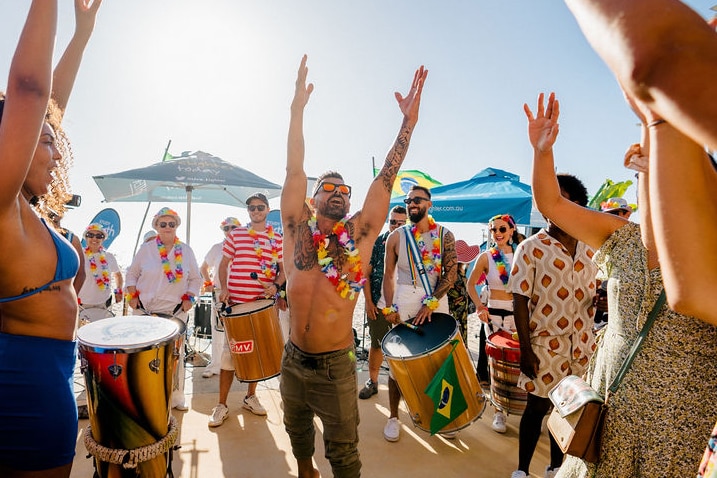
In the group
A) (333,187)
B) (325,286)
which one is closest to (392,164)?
(333,187)

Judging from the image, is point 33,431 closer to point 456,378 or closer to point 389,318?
point 456,378

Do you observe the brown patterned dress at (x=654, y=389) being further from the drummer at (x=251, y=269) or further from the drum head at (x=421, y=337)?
the drummer at (x=251, y=269)

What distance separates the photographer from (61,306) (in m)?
1.69

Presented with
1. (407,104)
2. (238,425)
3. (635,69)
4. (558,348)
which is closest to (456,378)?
(558,348)

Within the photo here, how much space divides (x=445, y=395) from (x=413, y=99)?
8.04 feet

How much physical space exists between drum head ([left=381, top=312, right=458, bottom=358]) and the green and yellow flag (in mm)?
6600

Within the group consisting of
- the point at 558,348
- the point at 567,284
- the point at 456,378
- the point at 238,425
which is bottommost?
the point at 238,425

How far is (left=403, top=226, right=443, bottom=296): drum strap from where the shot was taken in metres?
4.47

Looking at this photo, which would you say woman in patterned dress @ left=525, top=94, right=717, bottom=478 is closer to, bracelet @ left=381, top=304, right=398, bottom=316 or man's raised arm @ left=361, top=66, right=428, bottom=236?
man's raised arm @ left=361, top=66, right=428, bottom=236

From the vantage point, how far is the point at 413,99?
307cm

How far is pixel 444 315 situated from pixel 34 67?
133 inches

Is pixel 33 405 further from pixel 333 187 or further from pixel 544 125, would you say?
pixel 544 125

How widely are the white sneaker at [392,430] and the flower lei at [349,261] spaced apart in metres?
2.10

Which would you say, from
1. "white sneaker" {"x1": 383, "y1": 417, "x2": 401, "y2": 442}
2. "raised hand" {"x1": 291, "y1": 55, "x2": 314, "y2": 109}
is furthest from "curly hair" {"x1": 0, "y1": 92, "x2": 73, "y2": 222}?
"white sneaker" {"x1": 383, "y1": 417, "x2": 401, "y2": 442}
